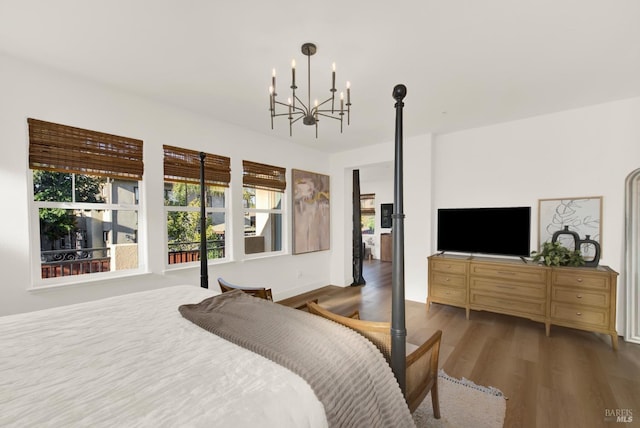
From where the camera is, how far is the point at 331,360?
43.8 inches

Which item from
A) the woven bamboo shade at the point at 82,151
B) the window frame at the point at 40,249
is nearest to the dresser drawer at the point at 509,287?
the window frame at the point at 40,249

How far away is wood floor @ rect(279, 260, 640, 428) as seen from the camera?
1.85 metres

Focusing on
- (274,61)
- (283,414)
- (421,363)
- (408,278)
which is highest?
(274,61)

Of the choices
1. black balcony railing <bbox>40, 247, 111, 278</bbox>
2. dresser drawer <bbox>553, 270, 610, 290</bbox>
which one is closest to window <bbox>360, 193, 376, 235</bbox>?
dresser drawer <bbox>553, 270, 610, 290</bbox>

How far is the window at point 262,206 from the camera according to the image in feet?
13.2

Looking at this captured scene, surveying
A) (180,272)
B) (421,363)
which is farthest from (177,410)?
(180,272)

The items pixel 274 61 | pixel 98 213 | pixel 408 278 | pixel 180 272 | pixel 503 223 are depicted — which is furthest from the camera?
pixel 408 278

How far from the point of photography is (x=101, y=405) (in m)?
0.87

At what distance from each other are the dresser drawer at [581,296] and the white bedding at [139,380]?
3.27m

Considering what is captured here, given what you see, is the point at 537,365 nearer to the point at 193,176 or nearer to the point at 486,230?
the point at 486,230

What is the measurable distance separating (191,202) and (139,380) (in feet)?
8.88

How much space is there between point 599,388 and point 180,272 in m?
3.96

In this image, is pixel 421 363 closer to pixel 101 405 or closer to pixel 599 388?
pixel 101 405

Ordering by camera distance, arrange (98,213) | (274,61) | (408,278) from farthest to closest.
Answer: (408,278) → (98,213) → (274,61)
